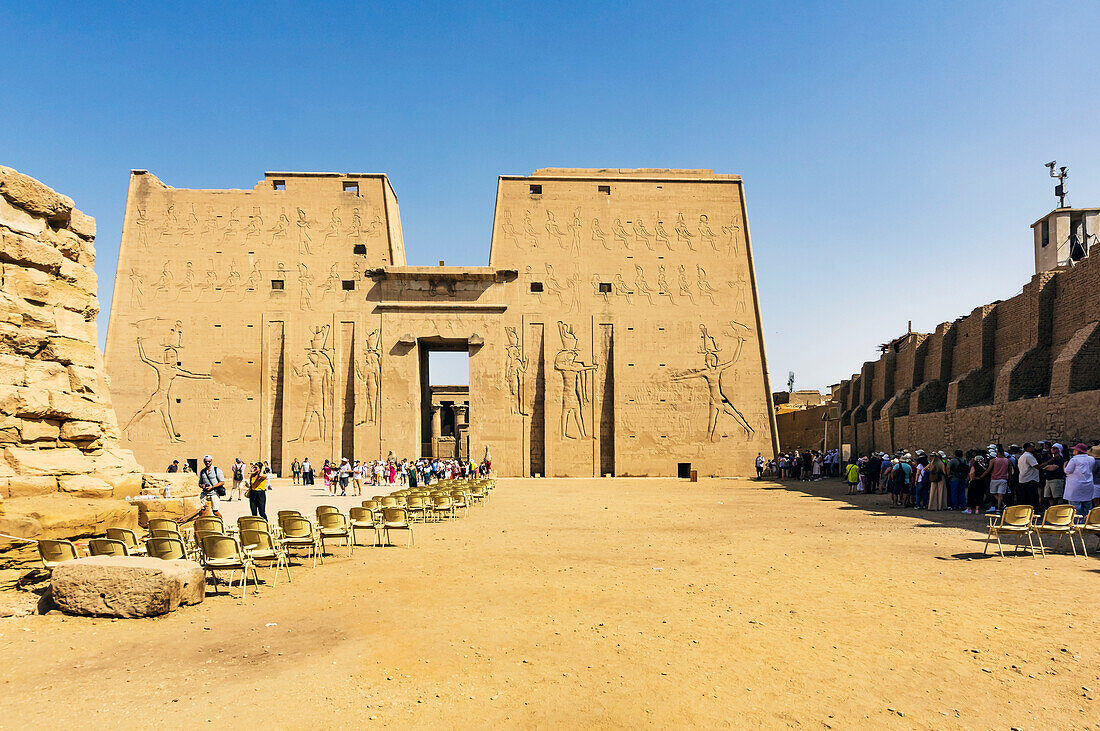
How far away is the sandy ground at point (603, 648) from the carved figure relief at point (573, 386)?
21657 mm

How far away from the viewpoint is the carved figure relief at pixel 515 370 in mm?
31734

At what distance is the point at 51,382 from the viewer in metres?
9.00

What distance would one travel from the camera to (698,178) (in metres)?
34.2

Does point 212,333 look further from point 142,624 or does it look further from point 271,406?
point 142,624

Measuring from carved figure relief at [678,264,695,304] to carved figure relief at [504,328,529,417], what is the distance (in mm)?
8226

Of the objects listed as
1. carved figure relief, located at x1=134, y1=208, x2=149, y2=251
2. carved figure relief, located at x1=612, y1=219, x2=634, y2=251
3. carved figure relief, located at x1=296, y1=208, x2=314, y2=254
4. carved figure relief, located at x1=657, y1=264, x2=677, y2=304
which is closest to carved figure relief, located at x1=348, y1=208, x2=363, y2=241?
carved figure relief, located at x1=296, y1=208, x2=314, y2=254

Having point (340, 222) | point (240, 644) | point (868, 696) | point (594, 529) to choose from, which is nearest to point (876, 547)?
point (594, 529)

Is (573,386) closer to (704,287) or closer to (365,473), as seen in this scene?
(704,287)

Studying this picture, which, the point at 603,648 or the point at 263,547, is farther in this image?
the point at 263,547

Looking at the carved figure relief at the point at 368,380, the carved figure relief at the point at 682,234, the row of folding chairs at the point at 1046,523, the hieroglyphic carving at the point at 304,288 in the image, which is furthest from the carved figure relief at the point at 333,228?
the row of folding chairs at the point at 1046,523

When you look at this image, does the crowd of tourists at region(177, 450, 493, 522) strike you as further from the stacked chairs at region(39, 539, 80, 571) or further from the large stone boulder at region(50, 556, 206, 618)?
the large stone boulder at region(50, 556, 206, 618)

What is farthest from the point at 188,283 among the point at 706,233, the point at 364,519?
the point at 364,519

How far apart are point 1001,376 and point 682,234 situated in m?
A: 16.2

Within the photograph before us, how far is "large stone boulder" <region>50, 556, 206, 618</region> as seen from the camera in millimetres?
6262
